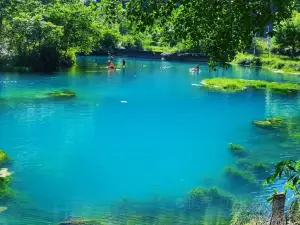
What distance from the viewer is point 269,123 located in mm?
26859

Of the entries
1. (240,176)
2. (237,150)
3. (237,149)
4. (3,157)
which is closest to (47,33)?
(3,157)

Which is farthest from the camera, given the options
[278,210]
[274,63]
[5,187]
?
[274,63]

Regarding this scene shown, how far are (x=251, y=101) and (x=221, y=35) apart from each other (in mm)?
29484

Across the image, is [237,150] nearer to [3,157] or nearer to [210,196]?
[210,196]

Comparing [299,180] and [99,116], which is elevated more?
[299,180]

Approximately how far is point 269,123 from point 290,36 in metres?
54.0

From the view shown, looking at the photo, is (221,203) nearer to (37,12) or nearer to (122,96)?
(122,96)

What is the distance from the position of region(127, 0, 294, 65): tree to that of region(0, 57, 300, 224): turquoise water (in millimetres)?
6731

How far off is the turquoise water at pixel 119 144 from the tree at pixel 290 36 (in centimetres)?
3801

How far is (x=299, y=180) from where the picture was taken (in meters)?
4.88

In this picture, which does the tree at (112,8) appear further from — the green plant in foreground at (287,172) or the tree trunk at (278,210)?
the tree trunk at (278,210)

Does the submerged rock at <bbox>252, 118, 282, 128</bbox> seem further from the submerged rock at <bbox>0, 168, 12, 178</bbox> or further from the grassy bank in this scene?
the grassy bank

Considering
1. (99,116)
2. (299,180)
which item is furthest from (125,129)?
(299,180)

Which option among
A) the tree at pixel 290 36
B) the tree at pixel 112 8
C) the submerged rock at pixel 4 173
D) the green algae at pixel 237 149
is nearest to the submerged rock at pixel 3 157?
the submerged rock at pixel 4 173
